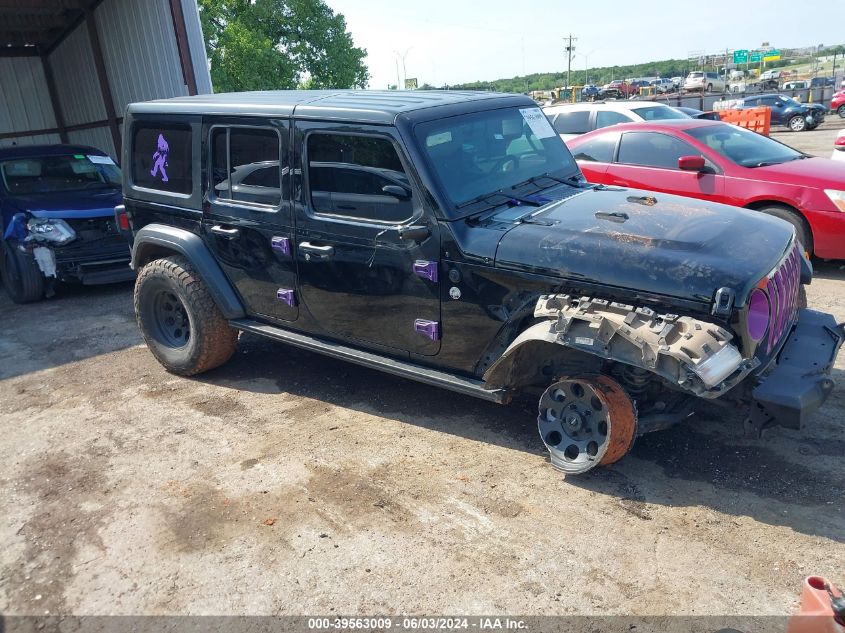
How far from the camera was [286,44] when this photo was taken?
33.2 meters

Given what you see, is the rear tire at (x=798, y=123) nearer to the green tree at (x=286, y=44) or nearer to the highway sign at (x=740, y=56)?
the green tree at (x=286, y=44)

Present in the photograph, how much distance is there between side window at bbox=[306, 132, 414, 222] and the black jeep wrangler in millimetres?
11

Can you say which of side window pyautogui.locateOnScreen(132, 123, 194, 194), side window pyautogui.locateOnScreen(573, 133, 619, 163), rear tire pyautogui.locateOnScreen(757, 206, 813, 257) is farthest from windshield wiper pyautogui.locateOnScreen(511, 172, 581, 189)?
side window pyautogui.locateOnScreen(573, 133, 619, 163)

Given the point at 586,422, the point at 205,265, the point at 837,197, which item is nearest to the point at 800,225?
the point at 837,197

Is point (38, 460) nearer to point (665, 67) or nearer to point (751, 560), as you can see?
point (751, 560)

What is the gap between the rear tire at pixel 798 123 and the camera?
24.1 metres

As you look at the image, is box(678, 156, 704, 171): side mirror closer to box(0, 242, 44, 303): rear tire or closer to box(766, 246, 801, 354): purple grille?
box(766, 246, 801, 354): purple grille

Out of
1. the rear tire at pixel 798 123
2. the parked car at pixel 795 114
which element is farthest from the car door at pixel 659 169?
the rear tire at pixel 798 123

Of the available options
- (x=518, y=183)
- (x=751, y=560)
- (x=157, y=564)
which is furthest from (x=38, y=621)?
(x=518, y=183)

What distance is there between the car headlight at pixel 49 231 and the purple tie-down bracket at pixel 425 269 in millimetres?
5466

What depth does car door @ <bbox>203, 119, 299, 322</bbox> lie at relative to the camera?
451cm

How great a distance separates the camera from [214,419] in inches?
187

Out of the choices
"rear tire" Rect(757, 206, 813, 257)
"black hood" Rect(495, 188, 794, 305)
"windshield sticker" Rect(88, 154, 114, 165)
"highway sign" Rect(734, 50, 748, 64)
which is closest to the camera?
"black hood" Rect(495, 188, 794, 305)

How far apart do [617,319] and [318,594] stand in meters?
1.85
